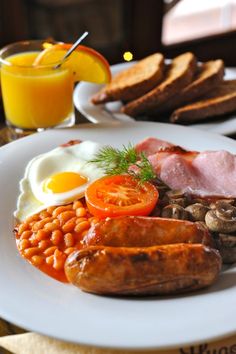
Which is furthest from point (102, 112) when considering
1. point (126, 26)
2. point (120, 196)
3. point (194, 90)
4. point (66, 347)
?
point (126, 26)

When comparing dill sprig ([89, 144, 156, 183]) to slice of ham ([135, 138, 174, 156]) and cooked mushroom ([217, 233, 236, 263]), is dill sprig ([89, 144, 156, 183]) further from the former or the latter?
cooked mushroom ([217, 233, 236, 263])

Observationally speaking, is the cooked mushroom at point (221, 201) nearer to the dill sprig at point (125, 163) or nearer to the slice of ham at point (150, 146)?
the dill sprig at point (125, 163)

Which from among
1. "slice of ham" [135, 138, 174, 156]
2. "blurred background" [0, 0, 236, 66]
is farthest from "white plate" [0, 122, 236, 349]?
"blurred background" [0, 0, 236, 66]

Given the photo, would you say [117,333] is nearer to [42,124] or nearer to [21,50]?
[42,124]

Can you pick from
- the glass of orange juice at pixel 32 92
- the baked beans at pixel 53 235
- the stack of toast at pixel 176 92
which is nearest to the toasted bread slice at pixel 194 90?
the stack of toast at pixel 176 92

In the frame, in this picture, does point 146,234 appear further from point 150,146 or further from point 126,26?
A: point 126,26
